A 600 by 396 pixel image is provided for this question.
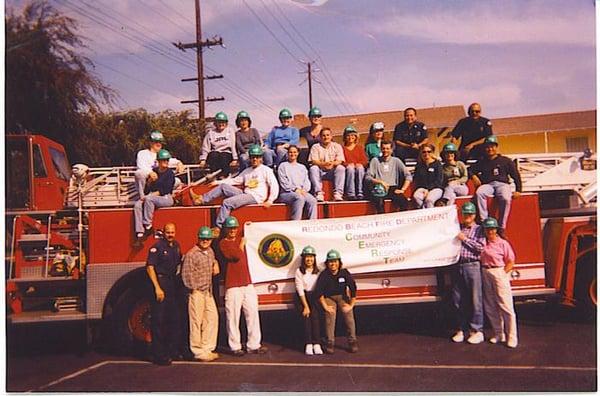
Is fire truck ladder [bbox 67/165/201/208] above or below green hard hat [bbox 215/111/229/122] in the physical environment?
below

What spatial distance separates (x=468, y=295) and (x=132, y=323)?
4.77 meters

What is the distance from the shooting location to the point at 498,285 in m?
7.88

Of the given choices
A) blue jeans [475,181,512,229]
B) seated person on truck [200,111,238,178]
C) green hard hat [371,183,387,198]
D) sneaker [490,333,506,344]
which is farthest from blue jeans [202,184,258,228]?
sneaker [490,333,506,344]

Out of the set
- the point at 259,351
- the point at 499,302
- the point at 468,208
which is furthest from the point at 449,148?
the point at 259,351

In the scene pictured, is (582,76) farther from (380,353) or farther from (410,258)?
(380,353)

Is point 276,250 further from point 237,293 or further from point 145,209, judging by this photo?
point 145,209

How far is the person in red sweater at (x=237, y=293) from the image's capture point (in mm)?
7852

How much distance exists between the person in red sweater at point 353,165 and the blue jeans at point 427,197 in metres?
0.79

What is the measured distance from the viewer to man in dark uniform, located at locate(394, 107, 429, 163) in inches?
370

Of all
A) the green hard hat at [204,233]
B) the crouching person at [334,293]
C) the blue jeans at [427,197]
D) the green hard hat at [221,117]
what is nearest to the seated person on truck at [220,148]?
the green hard hat at [221,117]

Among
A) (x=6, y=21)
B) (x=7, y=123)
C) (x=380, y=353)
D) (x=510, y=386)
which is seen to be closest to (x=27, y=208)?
(x=7, y=123)

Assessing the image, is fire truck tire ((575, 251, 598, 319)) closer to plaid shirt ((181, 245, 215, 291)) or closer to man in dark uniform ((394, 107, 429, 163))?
man in dark uniform ((394, 107, 429, 163))

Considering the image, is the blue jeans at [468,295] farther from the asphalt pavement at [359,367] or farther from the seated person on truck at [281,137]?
the seated person on truck at [281,137]

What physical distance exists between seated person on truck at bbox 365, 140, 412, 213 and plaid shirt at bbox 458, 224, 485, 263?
97 centimetres
